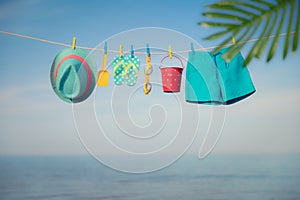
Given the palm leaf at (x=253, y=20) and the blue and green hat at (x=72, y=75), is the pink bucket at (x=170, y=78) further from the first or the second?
the palm leaf at (x=253, y=20)

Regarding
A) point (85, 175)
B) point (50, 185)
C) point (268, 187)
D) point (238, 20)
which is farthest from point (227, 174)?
point (238, 20)

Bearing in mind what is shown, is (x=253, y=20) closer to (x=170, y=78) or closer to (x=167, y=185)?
(x=170, y=78)

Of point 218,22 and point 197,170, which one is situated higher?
point 218,22

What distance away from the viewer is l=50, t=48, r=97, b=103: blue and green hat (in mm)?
2158

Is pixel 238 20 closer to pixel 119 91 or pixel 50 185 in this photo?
pixel 119 91

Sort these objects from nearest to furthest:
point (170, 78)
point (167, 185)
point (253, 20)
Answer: point (253, 20)
point (170, 78)
point (167, 185)

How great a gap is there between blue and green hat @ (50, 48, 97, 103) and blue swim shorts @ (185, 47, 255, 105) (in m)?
0.60

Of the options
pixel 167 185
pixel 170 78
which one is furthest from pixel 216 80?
pixel 167 185

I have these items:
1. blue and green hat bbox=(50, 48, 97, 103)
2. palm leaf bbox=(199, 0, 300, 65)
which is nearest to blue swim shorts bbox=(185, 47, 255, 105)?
blue and green hat bbox=(50, 48, 97, 103)

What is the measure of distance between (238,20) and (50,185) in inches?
269

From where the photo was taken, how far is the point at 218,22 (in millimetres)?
281

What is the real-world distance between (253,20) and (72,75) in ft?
6.41

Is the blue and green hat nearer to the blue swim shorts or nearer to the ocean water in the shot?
the blue swim shorts

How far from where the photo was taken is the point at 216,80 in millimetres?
2225
